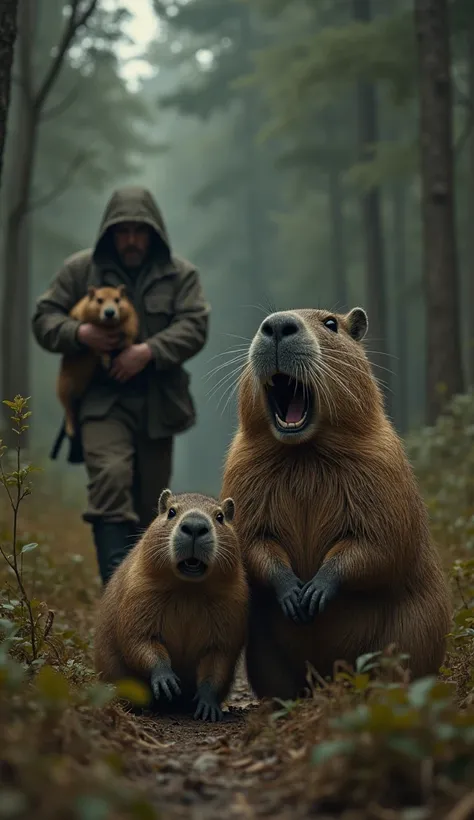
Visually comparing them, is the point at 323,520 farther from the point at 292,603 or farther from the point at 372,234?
the point at 372,234

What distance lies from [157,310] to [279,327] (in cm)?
299

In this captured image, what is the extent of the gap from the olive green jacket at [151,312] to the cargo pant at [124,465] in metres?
0.10

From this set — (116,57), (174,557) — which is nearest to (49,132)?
(116,57)

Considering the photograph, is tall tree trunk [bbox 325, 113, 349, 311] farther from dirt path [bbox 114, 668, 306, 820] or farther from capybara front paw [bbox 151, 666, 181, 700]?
dirt path [bbox 114, 668, 306, 820]

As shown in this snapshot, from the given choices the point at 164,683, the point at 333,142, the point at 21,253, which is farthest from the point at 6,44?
the point at 333,142

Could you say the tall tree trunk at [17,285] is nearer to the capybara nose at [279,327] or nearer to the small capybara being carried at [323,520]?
the small capybara being carried at [323,520]

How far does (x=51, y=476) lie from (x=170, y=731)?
15.2 metres

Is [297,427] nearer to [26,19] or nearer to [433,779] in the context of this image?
[433,779]

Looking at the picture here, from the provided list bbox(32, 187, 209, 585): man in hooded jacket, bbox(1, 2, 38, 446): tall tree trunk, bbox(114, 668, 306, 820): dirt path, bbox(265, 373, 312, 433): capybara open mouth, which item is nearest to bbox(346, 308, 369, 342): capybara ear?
bbox(265, 373, 312, 433): capybara open mouth

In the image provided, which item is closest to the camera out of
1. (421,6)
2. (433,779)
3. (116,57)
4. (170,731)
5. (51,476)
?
(433,779)

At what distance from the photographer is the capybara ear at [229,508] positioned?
184 inches

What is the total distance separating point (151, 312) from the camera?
7.32 meters

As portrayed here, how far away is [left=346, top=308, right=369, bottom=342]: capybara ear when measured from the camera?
5078 mm

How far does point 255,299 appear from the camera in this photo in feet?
115
